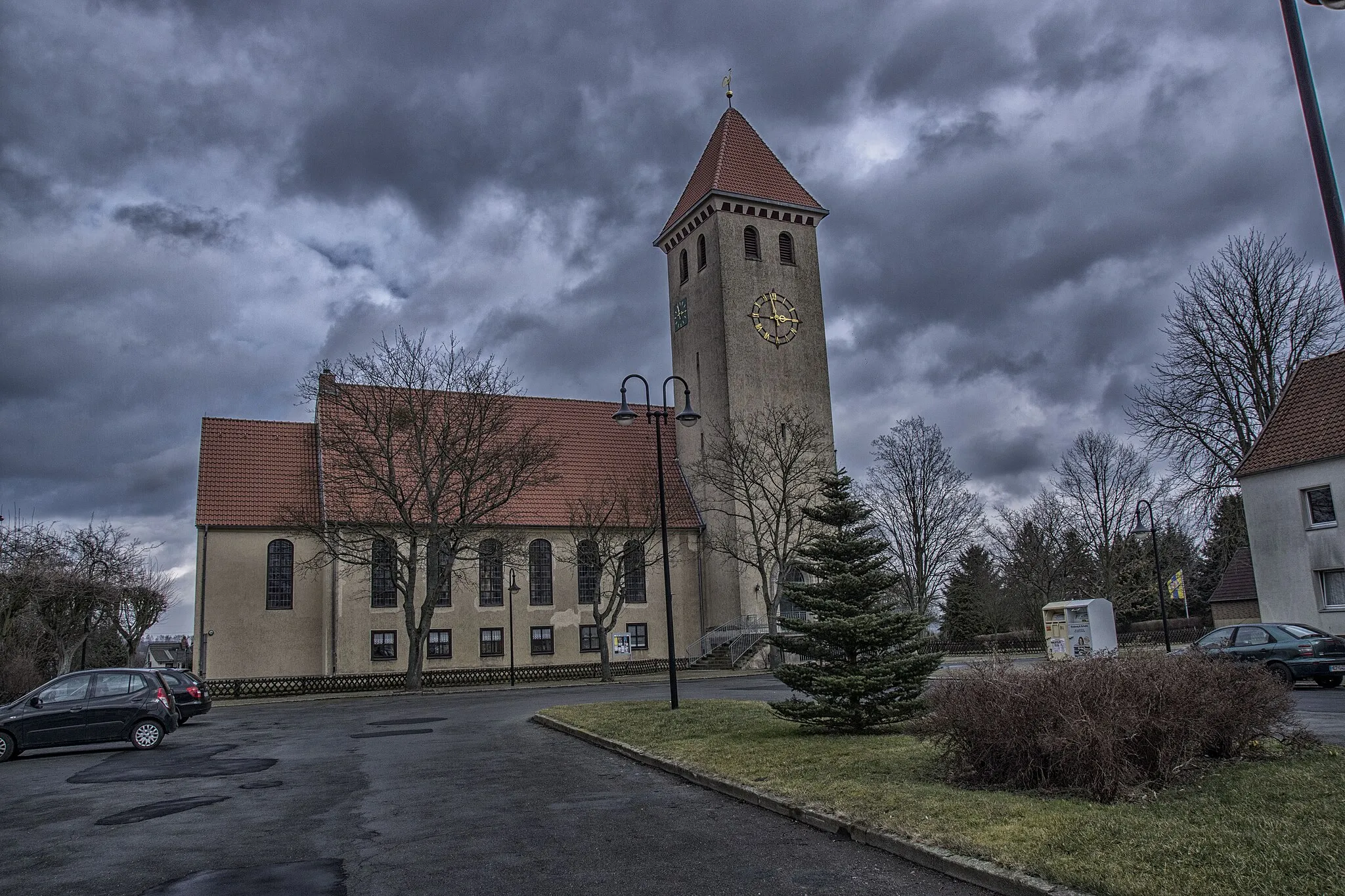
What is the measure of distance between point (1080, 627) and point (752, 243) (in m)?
25.6

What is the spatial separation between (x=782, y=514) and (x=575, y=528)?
1000 centimetres

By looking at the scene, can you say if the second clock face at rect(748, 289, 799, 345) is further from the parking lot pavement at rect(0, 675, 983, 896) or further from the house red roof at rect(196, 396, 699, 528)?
the parking lot pavement at rect(0, 675, 983, 896)

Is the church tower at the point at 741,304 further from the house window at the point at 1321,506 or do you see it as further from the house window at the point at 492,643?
the house window at the point at 1321,506

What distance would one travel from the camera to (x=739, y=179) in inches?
1956

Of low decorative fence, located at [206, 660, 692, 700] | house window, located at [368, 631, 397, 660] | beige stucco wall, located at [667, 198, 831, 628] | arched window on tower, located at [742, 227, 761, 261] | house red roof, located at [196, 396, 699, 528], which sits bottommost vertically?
low decorative fence, located at [206, 660, 692, 700]

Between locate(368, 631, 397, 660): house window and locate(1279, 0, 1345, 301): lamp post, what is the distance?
40698 mm

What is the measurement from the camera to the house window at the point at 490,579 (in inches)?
1690

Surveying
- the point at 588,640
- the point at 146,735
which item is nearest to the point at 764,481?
the point at 588,640

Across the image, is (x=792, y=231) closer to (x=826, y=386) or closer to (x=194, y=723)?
(x=826, y=386)

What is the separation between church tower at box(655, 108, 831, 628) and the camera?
47594mm

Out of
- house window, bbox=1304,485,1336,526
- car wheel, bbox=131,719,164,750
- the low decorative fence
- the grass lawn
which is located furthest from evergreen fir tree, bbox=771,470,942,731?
the low decorative fence

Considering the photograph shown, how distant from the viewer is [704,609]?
1908 inches

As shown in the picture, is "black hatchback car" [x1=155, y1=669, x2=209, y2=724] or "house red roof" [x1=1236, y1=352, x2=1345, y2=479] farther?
"house red roof" [x1=1236, y1=352, x2=1345, y2=479]

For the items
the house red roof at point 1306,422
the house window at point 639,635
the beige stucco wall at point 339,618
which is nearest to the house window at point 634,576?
the beige stucco wall at point 339,618
